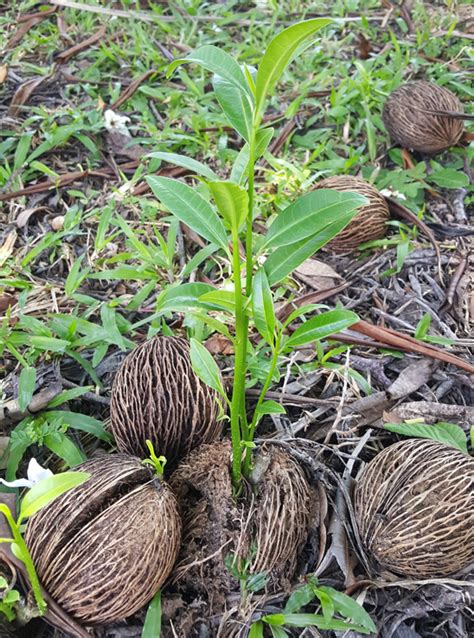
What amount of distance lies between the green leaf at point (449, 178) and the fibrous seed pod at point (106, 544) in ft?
6.94

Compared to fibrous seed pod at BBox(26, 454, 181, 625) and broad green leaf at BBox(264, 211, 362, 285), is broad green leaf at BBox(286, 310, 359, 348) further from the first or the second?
fibrous seed pod at BBox(26, 454, 181, 625)

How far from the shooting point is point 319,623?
151cm

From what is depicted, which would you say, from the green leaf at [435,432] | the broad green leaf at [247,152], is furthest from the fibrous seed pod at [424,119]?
the broad green leaf at [247,152]

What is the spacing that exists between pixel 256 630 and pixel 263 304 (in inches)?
32.6

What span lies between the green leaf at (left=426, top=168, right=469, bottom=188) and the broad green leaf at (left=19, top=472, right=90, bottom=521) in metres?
2.31

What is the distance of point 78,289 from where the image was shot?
→ 2584mm

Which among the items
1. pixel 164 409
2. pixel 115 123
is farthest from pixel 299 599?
pixel 115 123

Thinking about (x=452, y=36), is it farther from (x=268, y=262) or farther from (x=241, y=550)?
(x=241, y=550)

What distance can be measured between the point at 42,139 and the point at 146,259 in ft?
4.19

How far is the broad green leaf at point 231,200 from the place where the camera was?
1.10 m

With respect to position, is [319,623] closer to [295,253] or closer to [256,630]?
[256,630]

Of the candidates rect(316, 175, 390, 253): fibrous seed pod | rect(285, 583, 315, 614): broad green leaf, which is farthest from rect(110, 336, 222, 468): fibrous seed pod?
rect(316, 175, 390, 253): fibrous seed pod

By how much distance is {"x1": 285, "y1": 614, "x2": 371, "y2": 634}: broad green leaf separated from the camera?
1.49 meters

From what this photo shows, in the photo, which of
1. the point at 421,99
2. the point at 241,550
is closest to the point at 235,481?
the point at 241,550
